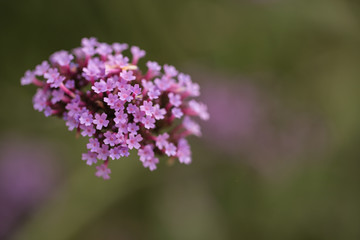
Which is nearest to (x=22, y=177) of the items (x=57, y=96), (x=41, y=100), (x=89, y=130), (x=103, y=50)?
(x=41, y=100)

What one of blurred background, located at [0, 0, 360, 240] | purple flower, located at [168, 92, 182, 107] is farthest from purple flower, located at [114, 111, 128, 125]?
blurred background, located at [0, 0, 360, 240]

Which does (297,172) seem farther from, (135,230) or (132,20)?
(132,20)

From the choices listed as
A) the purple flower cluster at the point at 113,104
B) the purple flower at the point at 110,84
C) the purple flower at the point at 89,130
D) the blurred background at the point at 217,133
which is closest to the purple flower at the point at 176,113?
the purple flower cluster at the point at 113,104

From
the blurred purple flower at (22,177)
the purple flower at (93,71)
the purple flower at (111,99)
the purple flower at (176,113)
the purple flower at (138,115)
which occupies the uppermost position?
the purple flower at (176,113)

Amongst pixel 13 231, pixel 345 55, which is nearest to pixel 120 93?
pixel 13 231

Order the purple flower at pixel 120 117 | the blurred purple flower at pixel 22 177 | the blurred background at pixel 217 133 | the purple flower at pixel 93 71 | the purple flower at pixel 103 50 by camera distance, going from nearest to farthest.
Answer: the purple flower at pixel 120 117, the purple flower at pixel 93 71, the purple flower at pixel 103 50, the blurred purple flower at pixel 22 177, the blurred background at pixel 217 133

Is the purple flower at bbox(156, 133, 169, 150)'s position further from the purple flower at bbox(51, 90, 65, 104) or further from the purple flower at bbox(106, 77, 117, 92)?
the purple flower at bbox(51, 90, 65, 104)

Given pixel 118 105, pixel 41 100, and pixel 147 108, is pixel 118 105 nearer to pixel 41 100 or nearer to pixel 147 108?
pixel 147 108

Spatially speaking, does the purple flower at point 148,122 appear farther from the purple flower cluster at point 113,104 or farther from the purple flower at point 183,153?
the purple flower at point 183,153
